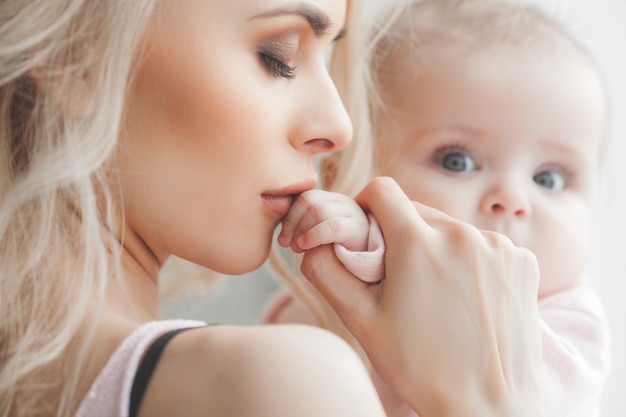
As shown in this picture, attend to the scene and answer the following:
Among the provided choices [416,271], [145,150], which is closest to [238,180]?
[145,150]

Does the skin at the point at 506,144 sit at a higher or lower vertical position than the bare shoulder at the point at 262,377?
higher

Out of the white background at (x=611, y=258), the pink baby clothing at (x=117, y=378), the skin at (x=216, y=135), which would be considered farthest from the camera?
the white background at (x=611, y=258)

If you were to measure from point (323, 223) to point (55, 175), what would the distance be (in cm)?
34

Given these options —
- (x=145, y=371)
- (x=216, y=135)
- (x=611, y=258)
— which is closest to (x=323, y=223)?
(x=216, y=135)

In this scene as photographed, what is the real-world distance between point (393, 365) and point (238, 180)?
1.02ft

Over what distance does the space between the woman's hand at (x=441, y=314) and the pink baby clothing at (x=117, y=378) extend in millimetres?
278

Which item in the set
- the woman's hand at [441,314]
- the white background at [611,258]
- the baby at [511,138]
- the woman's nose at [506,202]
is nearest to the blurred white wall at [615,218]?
the white background at [611,258]

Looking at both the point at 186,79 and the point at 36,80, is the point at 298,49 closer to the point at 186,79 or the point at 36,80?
the point at 186,79

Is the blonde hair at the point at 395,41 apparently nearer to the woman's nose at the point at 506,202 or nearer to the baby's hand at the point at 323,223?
the woman's nose at the point at 506,202

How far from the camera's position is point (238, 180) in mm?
1058

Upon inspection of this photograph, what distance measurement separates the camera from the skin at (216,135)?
102 centimetres

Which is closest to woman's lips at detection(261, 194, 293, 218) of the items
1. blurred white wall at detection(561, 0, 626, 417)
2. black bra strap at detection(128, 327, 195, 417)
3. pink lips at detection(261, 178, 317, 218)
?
pink lips at detection(261, 178, 317, 218)

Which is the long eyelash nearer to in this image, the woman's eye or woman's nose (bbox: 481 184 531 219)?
woman's nose (bbox: 481 184 531 219)

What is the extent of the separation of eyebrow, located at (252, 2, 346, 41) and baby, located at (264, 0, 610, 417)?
1.33 feet
